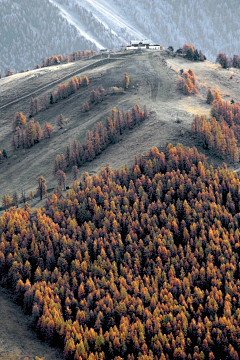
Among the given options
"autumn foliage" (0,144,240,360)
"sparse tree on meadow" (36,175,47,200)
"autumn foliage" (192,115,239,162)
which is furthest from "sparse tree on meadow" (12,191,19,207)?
"autumn foliage" (192,115,239,162)

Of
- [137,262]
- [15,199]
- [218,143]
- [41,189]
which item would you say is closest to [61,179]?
[41,189]

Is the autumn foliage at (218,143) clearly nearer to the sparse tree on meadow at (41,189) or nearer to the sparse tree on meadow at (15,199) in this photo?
the sparse tree on meadow at (41,189)

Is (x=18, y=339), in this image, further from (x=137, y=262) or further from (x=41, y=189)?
(x=41, y=189)

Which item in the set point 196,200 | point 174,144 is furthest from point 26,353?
point 174,144

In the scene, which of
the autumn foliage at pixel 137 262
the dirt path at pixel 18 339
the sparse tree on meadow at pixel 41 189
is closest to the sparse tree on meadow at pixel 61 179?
the sparse tree on meadow at pixel 41 189

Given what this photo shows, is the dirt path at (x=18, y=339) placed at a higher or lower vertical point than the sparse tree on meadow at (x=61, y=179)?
lower
